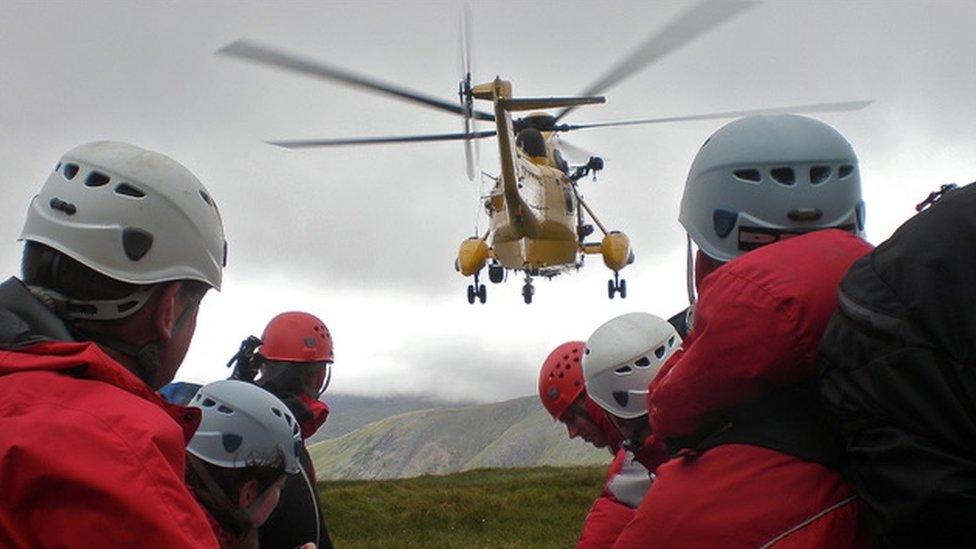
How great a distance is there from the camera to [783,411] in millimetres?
2666

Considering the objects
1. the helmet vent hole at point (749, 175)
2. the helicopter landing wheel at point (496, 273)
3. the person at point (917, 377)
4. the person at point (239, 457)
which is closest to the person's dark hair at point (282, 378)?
the person at point (239, 457)

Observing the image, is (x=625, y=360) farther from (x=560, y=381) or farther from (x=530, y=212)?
(x=530, y=212)

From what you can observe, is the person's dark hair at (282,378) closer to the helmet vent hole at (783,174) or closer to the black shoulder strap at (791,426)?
the helmet vent hole at (783,174)

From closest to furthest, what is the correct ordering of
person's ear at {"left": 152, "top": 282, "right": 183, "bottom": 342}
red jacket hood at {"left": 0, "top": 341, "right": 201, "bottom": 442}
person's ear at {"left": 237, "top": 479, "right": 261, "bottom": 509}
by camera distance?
red jacket hood at {"left": 0, "top": 341, "right": 201, "bottom": 442}, person's ear at {"left": 152, "top": 282, "right": 183, "bottom": 342}, person's ear at {"left": 237, "top": 479, "right": 261, "bottom": 509}

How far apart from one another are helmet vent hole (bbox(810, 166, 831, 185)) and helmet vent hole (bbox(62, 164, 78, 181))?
243 cm

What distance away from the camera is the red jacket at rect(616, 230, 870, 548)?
8.37ft

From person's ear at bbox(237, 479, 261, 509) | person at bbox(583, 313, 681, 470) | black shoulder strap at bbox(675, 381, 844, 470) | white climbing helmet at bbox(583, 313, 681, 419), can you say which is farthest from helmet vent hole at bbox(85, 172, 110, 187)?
white climbing helmet at bbox(583, 313, 681, 419)

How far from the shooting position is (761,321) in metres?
2.55

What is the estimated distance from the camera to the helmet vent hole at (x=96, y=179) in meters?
3.15

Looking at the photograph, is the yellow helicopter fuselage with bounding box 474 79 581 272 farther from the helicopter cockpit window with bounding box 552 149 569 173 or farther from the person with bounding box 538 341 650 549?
the person with bounding box 538 341 650 549

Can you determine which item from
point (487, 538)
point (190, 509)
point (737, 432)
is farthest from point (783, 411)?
point (487, 538)

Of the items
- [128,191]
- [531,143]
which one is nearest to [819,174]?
[128,191]

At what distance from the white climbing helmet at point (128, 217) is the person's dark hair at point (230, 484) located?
46.5 inches

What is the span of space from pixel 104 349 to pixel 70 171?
0.71 m
